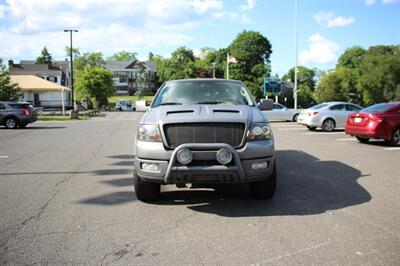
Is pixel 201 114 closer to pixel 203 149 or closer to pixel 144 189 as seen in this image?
pixel 203 149

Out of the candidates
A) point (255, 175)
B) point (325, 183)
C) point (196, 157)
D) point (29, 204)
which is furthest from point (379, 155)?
point (29, 204)

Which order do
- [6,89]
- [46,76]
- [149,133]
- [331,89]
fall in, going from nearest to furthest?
[149,133] → [6,89] → [46,76] → [331,89]

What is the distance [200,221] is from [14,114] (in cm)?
1954

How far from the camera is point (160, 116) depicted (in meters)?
4.98

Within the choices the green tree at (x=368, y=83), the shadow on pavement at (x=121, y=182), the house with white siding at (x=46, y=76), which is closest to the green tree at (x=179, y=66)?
the house with white siding at (x=46, y=76)

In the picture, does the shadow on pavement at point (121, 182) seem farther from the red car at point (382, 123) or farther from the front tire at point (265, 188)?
the red car at point (382, 123)

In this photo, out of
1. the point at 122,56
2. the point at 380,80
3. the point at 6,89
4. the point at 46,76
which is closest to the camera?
the point at 6,89

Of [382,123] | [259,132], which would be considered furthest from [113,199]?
[382,123]

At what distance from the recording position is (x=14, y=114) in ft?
68.3

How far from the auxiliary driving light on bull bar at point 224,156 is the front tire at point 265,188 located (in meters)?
0.96

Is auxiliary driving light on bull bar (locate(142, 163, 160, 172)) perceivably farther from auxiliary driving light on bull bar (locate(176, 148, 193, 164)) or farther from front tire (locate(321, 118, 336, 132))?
front tire (locate(321, 118, 336, 132))

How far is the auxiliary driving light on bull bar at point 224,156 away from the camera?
4.50 m

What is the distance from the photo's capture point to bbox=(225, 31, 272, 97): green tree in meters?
66.4

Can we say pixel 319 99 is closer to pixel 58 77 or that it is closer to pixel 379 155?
pixel 58 77
